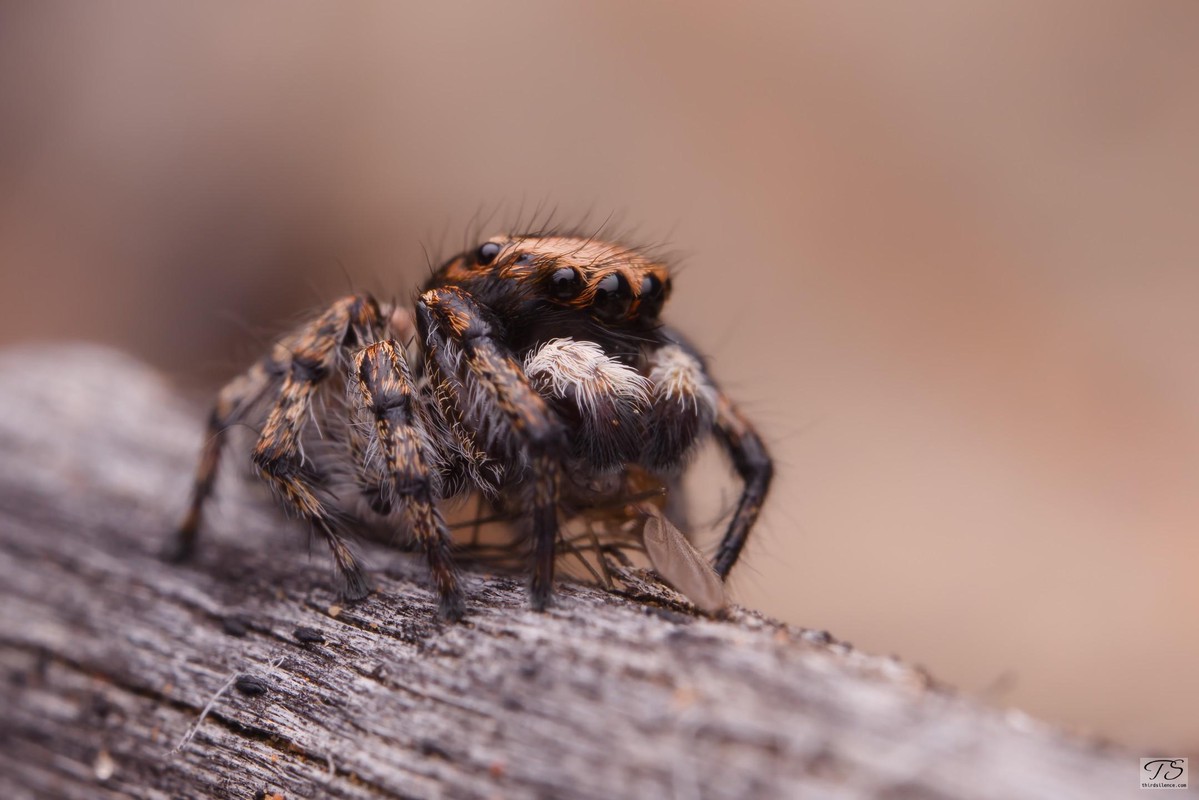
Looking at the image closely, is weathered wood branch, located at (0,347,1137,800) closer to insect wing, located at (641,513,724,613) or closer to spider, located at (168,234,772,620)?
insect wing, located at (641,513,724,613)

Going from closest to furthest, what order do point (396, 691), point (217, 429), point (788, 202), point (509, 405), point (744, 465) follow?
point (396, 691)
point (509, 405)
point (744, 465)
point (217, 429)
point (788, 202)

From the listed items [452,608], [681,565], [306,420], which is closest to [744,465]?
[681,565]

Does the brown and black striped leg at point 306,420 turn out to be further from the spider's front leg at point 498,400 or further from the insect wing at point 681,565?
the insect wing at point 681,565

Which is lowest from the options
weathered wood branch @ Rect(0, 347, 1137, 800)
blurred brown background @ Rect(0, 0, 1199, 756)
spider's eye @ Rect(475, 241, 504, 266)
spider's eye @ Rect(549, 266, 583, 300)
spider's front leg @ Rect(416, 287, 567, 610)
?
weathered wood branch @ Rect(0, 347, 1137, 800)

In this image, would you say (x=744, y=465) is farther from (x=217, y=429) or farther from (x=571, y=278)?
(x=217, y=429)

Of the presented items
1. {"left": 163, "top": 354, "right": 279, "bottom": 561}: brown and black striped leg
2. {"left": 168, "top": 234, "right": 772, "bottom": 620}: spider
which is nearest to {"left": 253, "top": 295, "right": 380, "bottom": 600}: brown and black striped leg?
{"left": 168, "top": 234, "right": 772, "bottom": 620}: spider

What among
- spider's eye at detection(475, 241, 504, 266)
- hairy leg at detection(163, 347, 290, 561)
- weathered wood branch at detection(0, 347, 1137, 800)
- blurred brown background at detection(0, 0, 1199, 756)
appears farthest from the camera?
→ blurred brown background at detection(0, 0, 1199, 756)

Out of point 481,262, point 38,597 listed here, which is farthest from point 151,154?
point 481,262

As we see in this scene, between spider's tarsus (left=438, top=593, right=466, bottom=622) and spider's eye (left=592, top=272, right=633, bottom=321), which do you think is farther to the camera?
spider's eye (left=592, top=272, right=633, bottom=321)
